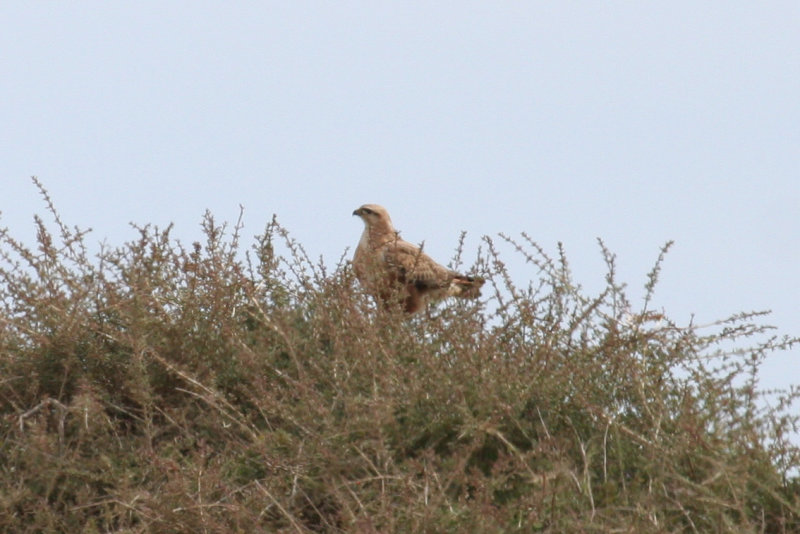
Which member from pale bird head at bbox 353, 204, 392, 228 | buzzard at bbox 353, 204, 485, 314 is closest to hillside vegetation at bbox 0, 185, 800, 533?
buzzard at bbox 353, 204, 485, 314

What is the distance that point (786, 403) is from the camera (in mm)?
5707

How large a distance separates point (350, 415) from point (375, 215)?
419cm

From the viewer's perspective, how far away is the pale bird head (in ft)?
31.0

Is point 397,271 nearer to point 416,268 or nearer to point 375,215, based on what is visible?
point 416,268

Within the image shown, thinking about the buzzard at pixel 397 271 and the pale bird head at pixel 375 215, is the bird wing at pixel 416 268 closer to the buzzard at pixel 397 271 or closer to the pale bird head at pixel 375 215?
the buzzard at pixel 397 271

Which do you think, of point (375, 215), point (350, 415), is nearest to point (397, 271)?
point (375, 215)

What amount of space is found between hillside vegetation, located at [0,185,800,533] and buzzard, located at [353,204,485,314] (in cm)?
37

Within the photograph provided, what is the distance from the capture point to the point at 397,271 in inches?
336

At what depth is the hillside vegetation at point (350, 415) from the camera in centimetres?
511

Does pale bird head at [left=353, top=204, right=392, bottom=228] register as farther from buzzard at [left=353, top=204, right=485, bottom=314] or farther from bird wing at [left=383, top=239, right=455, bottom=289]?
bird wing at [left=383, top=239, right=455, bottom=289]

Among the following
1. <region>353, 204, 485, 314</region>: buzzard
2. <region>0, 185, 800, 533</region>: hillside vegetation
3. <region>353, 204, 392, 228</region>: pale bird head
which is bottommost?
<region>0, 185, 800, 533</region>: hillside vegetation

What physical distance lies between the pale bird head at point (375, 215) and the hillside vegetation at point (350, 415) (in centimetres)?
231

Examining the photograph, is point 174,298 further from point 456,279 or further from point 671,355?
point 671,355

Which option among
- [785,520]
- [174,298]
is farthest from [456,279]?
[785,520]
